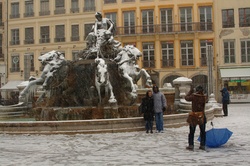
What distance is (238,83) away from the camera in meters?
36.1

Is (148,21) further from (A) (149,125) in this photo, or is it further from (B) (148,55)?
(A) (149,125)

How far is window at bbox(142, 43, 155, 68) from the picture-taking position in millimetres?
39438

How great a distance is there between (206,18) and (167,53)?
18.0ft

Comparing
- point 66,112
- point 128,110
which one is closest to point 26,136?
point 66,112

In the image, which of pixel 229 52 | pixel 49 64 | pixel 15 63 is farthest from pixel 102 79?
pixel 15 63

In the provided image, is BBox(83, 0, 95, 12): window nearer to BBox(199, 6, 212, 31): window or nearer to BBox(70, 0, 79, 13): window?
BBox(70, 0, 79, 13): window

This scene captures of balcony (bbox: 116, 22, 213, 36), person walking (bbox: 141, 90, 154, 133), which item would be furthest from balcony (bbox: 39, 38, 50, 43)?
person walking (bbox: 141, 90, 154, 133)

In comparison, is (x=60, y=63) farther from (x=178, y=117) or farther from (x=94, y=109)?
(x=178, y=117)

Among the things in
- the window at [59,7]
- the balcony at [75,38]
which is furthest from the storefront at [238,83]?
the window at [59,7]

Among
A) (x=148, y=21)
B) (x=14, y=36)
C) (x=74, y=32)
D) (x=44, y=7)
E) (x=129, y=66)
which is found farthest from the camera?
(x=14, y=36)

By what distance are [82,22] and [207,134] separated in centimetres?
3586

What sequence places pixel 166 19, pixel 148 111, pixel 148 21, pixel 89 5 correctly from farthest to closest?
pixel 89 5 → pixel 148 21 → pixel 166 19 → pixel 148 111

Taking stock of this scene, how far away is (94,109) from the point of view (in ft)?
40.3

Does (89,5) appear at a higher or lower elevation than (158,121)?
higher
